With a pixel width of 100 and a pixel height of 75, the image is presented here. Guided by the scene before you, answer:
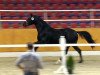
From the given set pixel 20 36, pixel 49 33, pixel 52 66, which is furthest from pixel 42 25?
pixel 20 36

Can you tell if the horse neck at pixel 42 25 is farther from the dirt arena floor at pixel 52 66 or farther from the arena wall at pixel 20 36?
the arena wall at pixel 20 36

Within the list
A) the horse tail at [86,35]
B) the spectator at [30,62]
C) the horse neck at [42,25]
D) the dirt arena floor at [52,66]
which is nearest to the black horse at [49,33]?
the horse neck at [42,25]

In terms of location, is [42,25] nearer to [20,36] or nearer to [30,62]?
[20,36]

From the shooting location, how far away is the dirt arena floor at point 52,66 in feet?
42.9

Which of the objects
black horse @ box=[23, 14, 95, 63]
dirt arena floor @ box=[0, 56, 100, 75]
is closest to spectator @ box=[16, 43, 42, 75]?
dirt arena floor @ box=[0, 56, 100, 75]

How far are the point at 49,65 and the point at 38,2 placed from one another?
18.2 feet

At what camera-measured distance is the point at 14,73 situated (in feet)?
42.1

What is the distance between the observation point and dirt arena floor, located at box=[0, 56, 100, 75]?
1309 cm

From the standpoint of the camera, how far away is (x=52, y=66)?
1485 cm

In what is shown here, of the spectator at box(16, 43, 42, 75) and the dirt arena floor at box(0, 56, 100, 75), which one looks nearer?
the spectator at box(16, 43, 42, 75)

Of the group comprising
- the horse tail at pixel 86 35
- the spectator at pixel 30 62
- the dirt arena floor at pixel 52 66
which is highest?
the spectator at pixel 30 62

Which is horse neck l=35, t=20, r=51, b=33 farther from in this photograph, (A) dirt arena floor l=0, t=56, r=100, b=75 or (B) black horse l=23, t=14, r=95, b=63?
(A) dirt arena floor l=0, t=56, r=100, b=75

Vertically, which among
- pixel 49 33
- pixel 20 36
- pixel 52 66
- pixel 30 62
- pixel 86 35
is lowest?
pixel 52 66

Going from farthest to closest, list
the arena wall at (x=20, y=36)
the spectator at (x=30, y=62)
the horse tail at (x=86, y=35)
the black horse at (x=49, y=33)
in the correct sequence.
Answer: the arena wall at (x=20, y=36) < the horse tail at (x=86, y=35) < the black horse at (x=49, y=33) < the spectator at (x=30, y=62)
